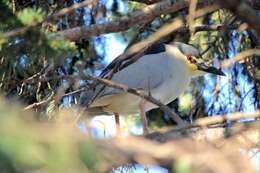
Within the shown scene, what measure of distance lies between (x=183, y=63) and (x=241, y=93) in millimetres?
615

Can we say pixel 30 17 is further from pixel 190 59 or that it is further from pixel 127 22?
pixel 190 59

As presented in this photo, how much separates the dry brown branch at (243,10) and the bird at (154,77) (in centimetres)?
217

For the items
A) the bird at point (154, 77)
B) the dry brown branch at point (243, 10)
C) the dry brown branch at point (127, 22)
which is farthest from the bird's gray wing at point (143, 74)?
the dry brown branch at point (243, 10)

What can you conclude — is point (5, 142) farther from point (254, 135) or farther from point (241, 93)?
point (241, 93)

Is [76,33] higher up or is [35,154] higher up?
[76,33]

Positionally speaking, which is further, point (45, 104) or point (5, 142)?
point (45, 104)

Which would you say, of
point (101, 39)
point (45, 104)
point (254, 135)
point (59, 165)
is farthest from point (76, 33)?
point (59, 165)

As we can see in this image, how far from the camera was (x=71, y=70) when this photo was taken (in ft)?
13.8

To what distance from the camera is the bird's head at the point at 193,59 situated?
4.39 m

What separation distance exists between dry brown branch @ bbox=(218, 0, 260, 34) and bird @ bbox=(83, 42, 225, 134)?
217 cm

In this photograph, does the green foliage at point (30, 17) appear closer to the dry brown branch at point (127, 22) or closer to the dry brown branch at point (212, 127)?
the dry brown branch at point (212, 127)

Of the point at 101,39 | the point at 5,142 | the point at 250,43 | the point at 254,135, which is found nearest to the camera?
the point at 5,142

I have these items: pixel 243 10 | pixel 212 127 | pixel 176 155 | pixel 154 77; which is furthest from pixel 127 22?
pixel 176 155

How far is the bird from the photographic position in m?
4.18
